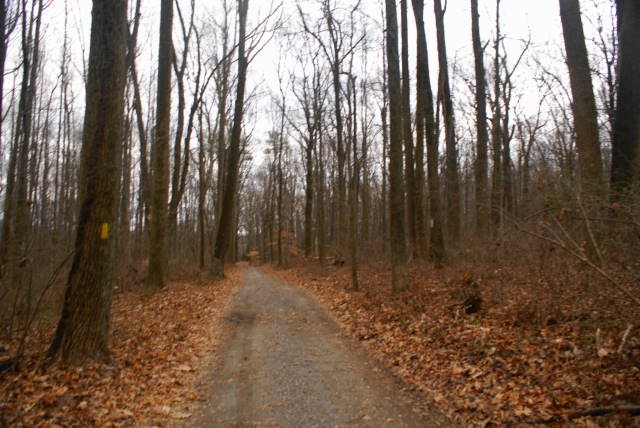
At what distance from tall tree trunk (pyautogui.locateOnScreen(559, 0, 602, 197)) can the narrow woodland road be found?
5.74 metres

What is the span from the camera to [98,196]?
6.87 m

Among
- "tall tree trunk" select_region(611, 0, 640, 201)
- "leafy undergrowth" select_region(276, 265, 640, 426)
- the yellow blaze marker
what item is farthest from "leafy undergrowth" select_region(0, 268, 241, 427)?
"tall tree trunk" select_region(611, 0, 640, 201)

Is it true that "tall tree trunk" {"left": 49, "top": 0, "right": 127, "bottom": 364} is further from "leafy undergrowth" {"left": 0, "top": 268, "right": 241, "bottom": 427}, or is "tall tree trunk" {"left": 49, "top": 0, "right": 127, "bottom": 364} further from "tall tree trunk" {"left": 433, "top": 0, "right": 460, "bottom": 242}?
"tall tree trunk" {"left": 433, "top": 0, "right": 460, "bottom": 242}

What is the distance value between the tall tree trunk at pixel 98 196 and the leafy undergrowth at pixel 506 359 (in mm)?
4500

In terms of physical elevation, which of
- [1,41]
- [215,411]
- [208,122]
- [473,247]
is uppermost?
[208,122]

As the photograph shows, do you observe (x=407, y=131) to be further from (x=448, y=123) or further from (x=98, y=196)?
(x=98, y=196)

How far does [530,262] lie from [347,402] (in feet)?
20.2

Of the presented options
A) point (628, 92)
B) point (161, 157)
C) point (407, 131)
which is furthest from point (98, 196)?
point (407, 131)

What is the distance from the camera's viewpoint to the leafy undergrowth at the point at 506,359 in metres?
4.77

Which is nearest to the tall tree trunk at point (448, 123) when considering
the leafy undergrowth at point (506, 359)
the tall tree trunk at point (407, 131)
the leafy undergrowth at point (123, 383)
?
the tall tree trunk at point (407, 131)

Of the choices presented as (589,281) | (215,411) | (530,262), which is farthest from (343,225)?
(215,411)

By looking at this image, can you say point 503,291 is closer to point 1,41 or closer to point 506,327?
point 506,327

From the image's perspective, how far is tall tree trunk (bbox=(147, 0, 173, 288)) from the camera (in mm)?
14227

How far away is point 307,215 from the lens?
3269cm
